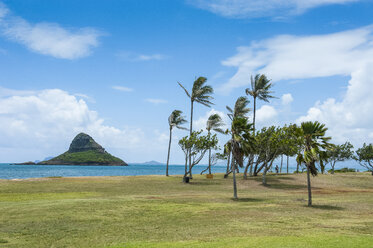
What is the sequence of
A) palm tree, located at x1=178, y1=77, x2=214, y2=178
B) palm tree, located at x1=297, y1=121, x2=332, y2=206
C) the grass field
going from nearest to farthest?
the grass field, palm tree, located at x1=297, y1=121, x2=332, y2=206, palm tree, located at x1=178, y1=77, x2=214, y2=178

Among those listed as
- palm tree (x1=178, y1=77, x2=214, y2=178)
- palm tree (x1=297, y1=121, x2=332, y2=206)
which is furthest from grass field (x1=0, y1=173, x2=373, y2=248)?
palm tree (x1=178, y1=77, x2=214, y2=178)

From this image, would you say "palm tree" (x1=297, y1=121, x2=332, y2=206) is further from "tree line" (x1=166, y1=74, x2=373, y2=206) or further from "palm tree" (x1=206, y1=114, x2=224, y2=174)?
"palm tree" (x1=206, y1=114, x2=224, y2=174)

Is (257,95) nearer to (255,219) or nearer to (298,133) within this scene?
(298,133)

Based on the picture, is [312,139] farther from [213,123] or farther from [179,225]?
[213,123]

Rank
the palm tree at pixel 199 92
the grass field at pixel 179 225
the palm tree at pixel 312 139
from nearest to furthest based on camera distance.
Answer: the grass field at pixel 179 225 → the palm tree at pixel 312 139 → the palm tree at pixel 199 92

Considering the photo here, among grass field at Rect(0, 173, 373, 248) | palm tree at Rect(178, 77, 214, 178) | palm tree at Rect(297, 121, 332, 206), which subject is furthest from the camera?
palm tree at Rect(178, 77, 214, 178)

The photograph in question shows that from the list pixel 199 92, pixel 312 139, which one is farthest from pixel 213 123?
pixel 312 139

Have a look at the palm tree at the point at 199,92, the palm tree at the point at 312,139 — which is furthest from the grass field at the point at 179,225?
the palm tree at the point at 199,92

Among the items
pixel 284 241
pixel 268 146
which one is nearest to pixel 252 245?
pixel 284 241

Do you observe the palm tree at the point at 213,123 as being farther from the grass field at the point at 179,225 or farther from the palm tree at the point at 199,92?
the grass field at the point at 179,225

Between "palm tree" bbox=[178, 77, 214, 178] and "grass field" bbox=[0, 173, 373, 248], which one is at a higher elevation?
"palm tree" bbox=[178, 77, 214, 178]

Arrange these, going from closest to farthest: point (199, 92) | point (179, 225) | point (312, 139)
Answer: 1. point (179, 225)
2. point (312, 139)
3. point (199, 92)

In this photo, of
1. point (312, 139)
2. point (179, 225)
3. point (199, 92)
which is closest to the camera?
point (179, 225)

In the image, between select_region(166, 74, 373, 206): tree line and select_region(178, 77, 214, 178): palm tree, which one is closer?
select_region(166, 74, 373, 206): tree line
